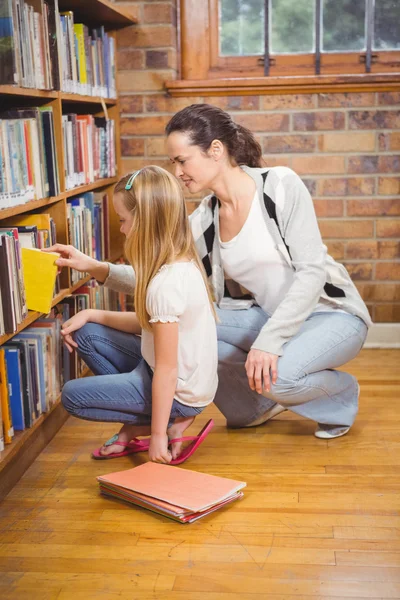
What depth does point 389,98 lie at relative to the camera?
3.16m

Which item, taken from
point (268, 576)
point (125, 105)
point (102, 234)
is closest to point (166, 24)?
→ point (125, 105)

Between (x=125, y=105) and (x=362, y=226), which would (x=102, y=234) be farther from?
(x=362, y=226)

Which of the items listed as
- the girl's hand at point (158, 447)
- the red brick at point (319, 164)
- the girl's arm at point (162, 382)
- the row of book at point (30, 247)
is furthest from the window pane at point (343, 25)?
the girl's hand at point (158, 447)

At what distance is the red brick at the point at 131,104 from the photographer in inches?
129

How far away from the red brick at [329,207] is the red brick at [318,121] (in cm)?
30

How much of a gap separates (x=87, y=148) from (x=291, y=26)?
1.10 meters

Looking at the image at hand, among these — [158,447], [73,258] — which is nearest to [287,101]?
[73,258]

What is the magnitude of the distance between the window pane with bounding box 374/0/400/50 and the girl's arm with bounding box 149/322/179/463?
1881 millimetres

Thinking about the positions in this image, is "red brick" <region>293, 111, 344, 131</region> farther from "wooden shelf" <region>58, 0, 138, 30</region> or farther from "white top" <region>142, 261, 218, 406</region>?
"white top" <region>142, 261, 218, 406</region>

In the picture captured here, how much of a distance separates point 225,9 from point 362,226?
3.58 feet

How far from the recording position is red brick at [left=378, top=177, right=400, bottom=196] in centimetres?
323

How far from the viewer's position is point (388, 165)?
3215 millimetres

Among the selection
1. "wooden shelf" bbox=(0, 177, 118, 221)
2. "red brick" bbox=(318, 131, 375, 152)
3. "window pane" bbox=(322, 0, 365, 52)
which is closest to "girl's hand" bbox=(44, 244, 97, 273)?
"wooden shelf" bbox=(0, 177, 118, 221)

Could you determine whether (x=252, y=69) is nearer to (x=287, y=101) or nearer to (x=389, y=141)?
(x=287, y=101)
